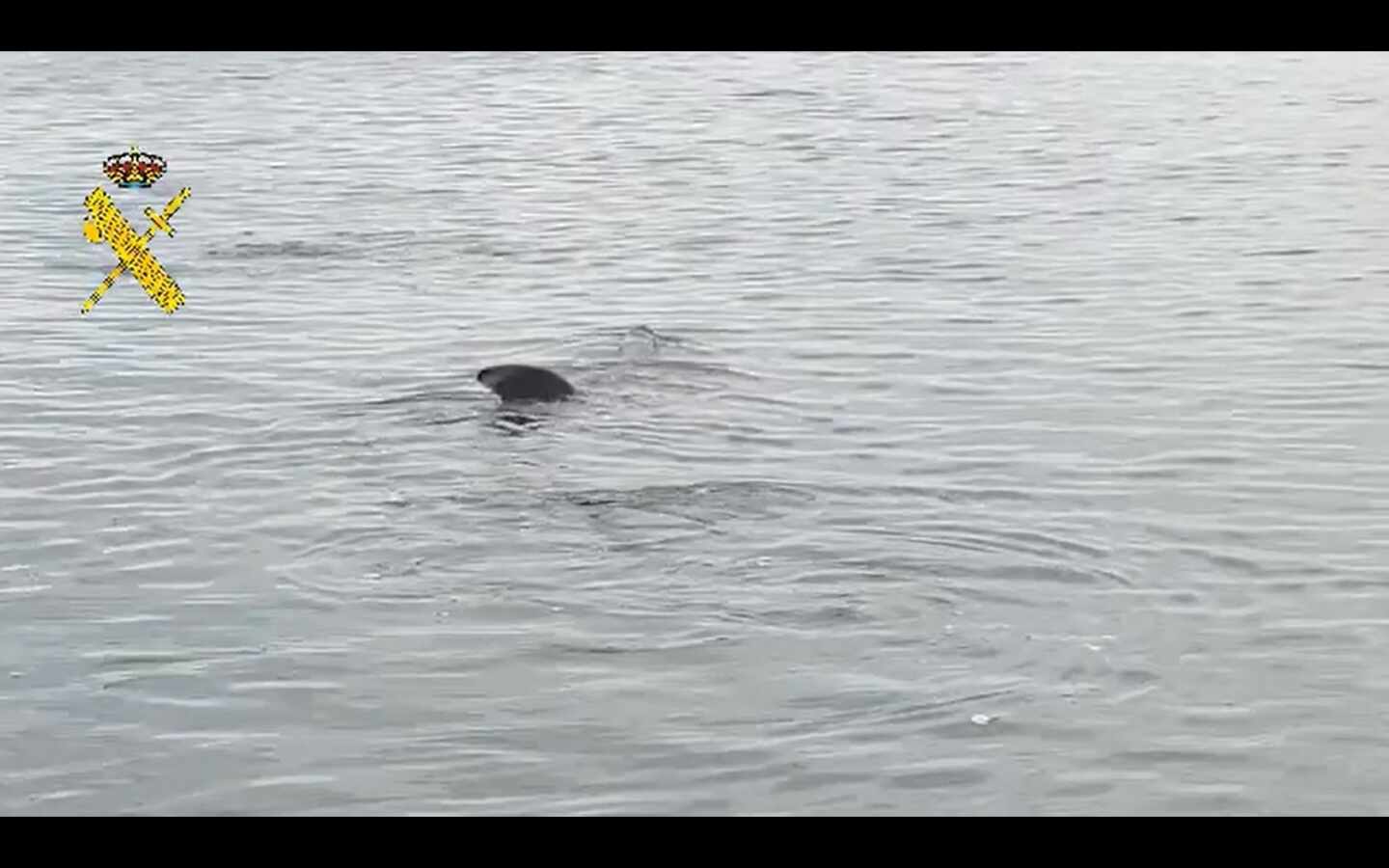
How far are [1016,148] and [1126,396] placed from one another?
15.7 m

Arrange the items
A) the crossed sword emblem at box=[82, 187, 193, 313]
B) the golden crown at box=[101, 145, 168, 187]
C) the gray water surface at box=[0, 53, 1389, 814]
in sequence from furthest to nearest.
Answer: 1. the golden crown at box=[101, 145, 168, 187]
2. the crossed sword emblem at box=[82, 187, 193, 313]
3. the gray water surface at box=[0, 53, 1389, 814]

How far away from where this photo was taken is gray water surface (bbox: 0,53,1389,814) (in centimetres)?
1142

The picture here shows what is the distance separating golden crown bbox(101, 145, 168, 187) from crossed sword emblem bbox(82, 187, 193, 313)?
0.33m

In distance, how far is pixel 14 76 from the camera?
45812 millimetres

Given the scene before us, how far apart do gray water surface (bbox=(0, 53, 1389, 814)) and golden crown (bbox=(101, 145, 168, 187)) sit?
0.27 m

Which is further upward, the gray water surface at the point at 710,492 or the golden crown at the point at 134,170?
the golden crown at the point at 134,170

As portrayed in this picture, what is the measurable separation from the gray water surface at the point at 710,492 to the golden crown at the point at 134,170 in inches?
10.7

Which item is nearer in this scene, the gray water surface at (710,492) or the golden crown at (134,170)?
the gray water surface at (710,492)

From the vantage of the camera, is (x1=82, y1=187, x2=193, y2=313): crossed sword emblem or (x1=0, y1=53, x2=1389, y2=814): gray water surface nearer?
(x1=0, y1=53, x2=1389, y2=814): gray water surface

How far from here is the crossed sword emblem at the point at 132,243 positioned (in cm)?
2359

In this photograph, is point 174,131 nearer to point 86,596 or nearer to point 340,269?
point 340,269

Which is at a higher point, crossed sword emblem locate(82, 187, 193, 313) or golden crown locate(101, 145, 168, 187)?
golden crown locate(101, 145, 168, 187)

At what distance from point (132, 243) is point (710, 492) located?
41.6ft

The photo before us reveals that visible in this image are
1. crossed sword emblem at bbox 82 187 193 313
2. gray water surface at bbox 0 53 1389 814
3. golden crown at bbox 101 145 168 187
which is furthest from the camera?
golden crown at bbox 101 145 168 187
